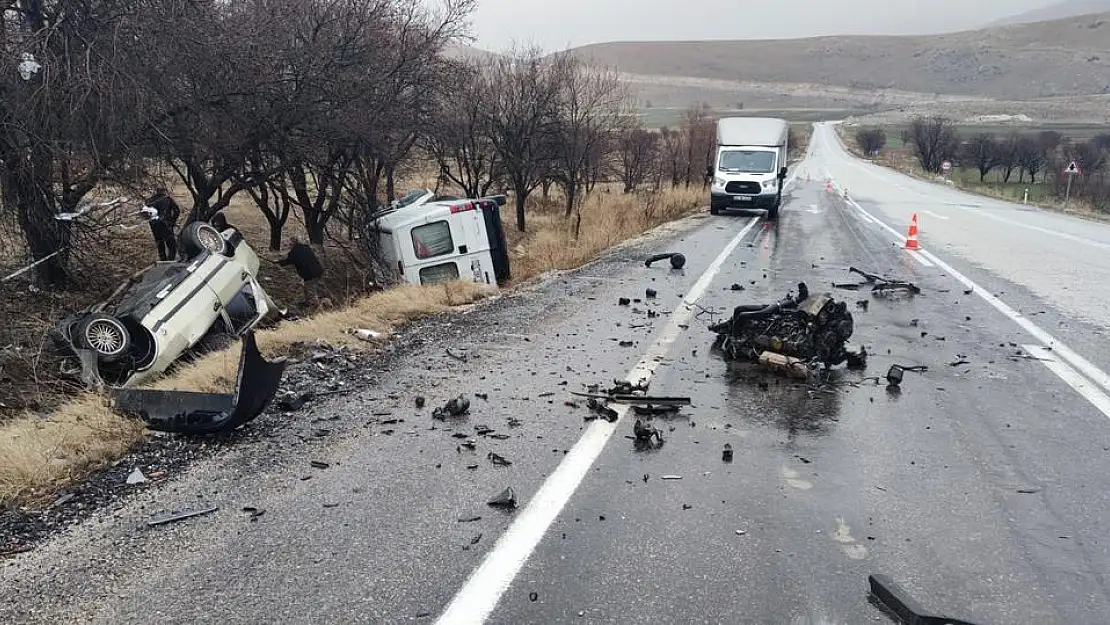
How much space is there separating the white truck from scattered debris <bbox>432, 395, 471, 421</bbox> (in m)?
18.2

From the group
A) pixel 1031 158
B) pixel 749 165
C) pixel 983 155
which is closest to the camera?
pixel 749 165

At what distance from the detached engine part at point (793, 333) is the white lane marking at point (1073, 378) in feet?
5.55

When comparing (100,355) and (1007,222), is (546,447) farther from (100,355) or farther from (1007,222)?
(1007,222)

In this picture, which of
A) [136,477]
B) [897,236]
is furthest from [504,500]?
[897,236]

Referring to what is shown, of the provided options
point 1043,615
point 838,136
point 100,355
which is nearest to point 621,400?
point 1043,615

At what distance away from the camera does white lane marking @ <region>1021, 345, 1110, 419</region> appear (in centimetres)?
507

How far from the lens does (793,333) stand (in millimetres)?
5992

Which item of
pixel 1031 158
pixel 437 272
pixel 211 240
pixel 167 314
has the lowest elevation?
pixel 1031 158

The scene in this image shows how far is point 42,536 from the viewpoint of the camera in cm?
320

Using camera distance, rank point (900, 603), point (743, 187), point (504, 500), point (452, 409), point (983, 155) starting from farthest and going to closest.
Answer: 1. point (983, 155)
2. point (743, 187)
3. point (452, 409)
4. point (504, 500)
5. point (900, 603)

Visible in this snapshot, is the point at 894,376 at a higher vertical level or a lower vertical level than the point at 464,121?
lower

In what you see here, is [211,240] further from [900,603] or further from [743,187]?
[743,187]

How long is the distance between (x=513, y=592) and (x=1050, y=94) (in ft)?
667

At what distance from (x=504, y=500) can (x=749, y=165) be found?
20.9m
